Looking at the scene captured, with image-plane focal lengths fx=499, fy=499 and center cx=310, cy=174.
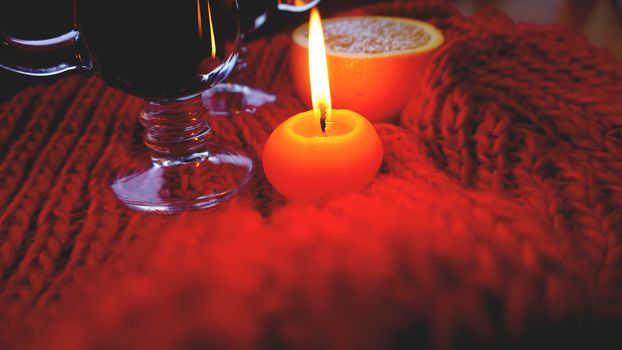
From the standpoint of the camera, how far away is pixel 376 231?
0.26 meters

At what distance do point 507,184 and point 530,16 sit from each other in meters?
0.64

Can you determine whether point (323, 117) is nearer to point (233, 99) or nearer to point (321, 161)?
point (321, 161)

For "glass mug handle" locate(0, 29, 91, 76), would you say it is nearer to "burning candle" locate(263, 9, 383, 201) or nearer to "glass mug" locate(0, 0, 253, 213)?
"glass mug" locate(0, 0, 253, 213)

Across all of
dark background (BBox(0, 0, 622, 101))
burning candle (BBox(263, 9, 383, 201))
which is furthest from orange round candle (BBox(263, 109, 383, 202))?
dark background (BBox(0, 0, 622, 101))

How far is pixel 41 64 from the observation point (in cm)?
42

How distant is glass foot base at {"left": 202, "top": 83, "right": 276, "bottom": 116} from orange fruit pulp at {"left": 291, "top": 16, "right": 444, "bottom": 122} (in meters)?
0.06

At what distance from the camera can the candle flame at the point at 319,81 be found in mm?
402

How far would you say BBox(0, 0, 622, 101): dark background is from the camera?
0.57 metres

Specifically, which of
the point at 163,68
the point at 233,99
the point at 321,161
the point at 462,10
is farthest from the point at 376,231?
the point at 462,10

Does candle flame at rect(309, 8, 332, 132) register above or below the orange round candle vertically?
above

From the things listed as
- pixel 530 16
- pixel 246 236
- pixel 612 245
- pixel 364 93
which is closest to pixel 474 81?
pixel 364 93

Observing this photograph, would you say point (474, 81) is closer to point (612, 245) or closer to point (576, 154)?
point (576, 154)

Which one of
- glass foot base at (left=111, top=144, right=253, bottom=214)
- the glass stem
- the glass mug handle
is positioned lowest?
glass foot base at (left=111, top=144, right=253, bottom=214)

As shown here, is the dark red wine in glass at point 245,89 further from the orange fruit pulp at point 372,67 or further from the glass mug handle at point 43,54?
the glass mug handle at point 43,54
